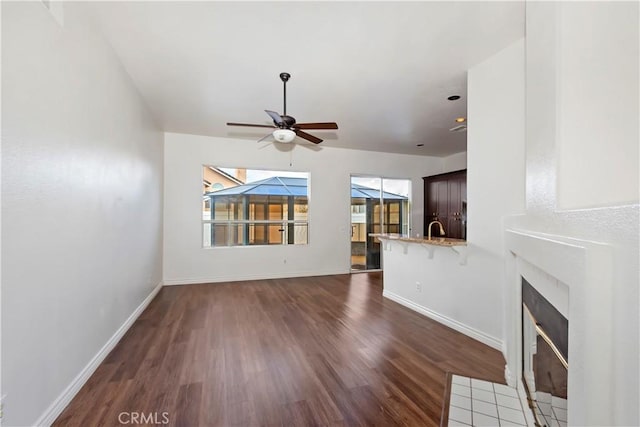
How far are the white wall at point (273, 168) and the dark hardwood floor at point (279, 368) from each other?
5.40ft

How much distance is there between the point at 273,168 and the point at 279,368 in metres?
4.32

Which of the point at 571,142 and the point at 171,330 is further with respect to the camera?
the point at 171,330

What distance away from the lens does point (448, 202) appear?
6.30 m

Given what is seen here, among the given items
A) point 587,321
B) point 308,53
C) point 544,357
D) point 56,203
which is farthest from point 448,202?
point 56,203

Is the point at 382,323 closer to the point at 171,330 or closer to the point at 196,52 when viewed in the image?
the point at 171,330

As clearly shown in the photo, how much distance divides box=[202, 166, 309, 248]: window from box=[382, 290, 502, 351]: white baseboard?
9.21ft

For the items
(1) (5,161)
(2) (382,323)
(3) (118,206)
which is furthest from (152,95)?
(2) (382,323)

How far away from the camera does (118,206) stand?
2.80 m

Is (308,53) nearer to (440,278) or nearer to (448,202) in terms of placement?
(440,278)

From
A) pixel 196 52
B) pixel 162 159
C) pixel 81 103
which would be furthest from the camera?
pixel 162 159

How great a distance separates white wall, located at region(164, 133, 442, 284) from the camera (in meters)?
5.34

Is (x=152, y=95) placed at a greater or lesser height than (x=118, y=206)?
greater

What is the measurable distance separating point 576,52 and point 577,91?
0.20 meters

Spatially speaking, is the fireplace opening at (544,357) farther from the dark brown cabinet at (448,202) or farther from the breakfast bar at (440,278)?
the dark brown cabinet at (448,202)
